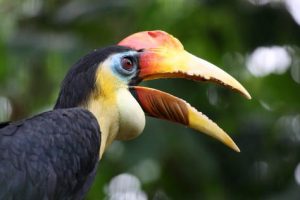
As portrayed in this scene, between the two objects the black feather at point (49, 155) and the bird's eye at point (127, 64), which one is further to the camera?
the bird's eye at point (127, 64)

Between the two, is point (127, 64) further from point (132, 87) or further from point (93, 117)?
point (93, 117)

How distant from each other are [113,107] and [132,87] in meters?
0.13

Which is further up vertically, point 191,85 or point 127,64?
point 127,64

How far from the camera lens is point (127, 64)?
574 cm

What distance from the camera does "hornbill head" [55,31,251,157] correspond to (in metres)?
5.62

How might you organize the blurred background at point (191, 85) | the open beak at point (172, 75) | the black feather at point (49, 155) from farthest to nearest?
the blurred background at point (191, 85)
the open beak at point (172, 75)
the black feather at point (49, 155)

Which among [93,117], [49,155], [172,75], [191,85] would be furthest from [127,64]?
[191,85]

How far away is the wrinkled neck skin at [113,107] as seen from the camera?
564 cm

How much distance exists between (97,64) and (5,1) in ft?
8.84

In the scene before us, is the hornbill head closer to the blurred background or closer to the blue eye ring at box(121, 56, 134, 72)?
the blue eye ring at box(121, 56, 134, 72)

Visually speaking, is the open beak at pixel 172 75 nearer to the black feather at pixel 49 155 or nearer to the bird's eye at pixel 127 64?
the bird's eye at pixel 127 64

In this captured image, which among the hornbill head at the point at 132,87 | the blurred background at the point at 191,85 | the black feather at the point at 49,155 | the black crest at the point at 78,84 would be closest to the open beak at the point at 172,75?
the hornbill head at the point at 132,87

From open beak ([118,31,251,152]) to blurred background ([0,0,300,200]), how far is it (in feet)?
5.74

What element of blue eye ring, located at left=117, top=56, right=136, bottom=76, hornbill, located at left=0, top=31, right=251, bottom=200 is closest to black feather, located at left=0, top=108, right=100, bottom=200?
hornbill, located at left=0, top=31, right=251, bottom=200
